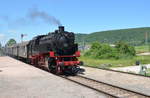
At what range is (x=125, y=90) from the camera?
11.5 meters

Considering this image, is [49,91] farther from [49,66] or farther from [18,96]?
[49,66]

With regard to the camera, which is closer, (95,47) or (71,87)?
(71,87)

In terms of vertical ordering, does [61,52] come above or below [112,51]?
below

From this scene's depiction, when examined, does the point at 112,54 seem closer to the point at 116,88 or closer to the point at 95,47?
the point at 95,47

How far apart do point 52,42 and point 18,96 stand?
8.17m

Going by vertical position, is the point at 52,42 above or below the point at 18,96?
above

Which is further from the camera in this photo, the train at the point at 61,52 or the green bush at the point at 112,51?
the green bush at the point at 112,51

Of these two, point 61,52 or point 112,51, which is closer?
point 61,52

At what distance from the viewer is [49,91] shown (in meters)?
11.6

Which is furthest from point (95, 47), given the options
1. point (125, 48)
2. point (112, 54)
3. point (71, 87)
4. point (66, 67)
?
point (71, 87)

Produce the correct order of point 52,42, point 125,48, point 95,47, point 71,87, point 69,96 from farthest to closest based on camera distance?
point 95,47 → point 125,48 → point 52,42 → point 71,87 → point 69,96

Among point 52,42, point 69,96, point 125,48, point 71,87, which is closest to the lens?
point 69,96

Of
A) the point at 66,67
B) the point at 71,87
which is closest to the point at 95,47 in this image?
the point at 66,67

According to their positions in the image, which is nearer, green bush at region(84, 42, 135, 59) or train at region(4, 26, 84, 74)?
train at region(4, 26, 84, 74)
